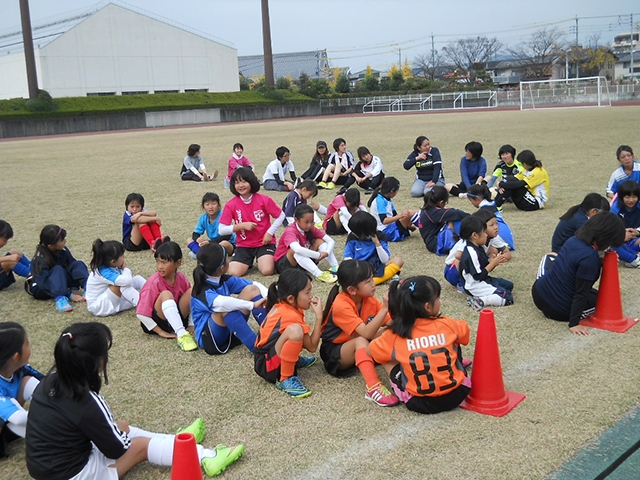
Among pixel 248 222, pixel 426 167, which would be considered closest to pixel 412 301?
pixel 248 222

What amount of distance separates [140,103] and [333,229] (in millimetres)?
44046

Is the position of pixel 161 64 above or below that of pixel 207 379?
above

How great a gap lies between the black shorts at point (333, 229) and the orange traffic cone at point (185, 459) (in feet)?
19.5

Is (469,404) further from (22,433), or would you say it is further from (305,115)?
(305,115)

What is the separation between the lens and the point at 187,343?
16.7ft

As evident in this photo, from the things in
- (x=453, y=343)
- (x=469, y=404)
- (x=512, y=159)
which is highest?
(x=512, y=159)

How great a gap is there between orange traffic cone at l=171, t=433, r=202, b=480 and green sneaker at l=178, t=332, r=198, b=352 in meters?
2.20

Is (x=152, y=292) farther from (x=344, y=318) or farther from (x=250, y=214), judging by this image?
(x=250, y=214)

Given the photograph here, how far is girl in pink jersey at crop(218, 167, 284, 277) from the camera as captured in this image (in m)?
7.14

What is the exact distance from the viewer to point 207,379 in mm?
4539

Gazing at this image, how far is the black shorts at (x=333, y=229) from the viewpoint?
869cm

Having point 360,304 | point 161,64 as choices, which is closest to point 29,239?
point 360,304

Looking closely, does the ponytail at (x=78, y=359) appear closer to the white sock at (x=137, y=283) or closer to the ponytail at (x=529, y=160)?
the white sock at (x=137, y=283)

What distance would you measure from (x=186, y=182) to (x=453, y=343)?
1167 centimetres
